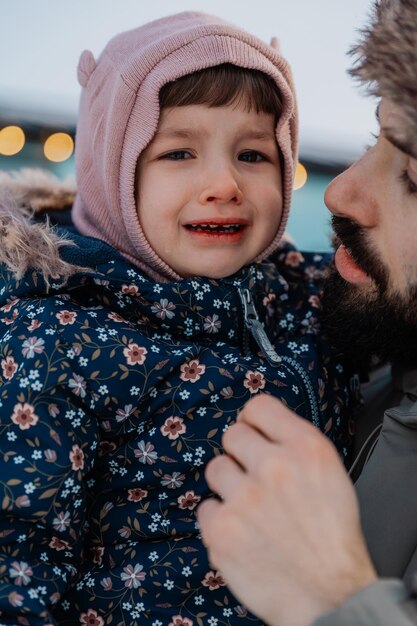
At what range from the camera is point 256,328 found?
5.50 feet

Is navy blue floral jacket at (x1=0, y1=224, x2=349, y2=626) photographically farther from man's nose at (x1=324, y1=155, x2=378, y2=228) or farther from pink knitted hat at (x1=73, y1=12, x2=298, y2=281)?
man's nose at (x1=324, y1=155, x2=378, y2=228)

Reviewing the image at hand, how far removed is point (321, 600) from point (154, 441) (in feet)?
2.02

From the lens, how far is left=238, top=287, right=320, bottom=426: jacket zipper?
63.1 inches

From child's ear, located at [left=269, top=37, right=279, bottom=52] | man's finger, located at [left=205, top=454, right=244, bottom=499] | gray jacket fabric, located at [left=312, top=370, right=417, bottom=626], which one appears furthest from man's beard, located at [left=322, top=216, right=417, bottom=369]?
man's finger, located at [left=205, top=454, right=244, bottom=499]

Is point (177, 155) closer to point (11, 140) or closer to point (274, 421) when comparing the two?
point (274, 421)

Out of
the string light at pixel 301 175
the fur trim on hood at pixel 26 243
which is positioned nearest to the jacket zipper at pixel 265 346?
the fur trim on hood at pixel 26 243

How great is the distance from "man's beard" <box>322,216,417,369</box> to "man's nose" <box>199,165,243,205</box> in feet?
0.79

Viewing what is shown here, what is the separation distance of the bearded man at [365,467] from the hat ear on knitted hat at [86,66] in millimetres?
727

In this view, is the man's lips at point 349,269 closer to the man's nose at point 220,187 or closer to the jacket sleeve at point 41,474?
the man's nose at point 220,187

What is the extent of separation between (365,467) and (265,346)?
1.19 ft

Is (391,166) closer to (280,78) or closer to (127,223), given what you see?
(280,78)

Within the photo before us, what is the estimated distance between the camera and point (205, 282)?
1689 mm

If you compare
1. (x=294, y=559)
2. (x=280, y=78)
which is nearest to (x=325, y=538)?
(x=294, y=559)

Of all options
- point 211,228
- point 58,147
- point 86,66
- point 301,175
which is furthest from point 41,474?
point 301,175
